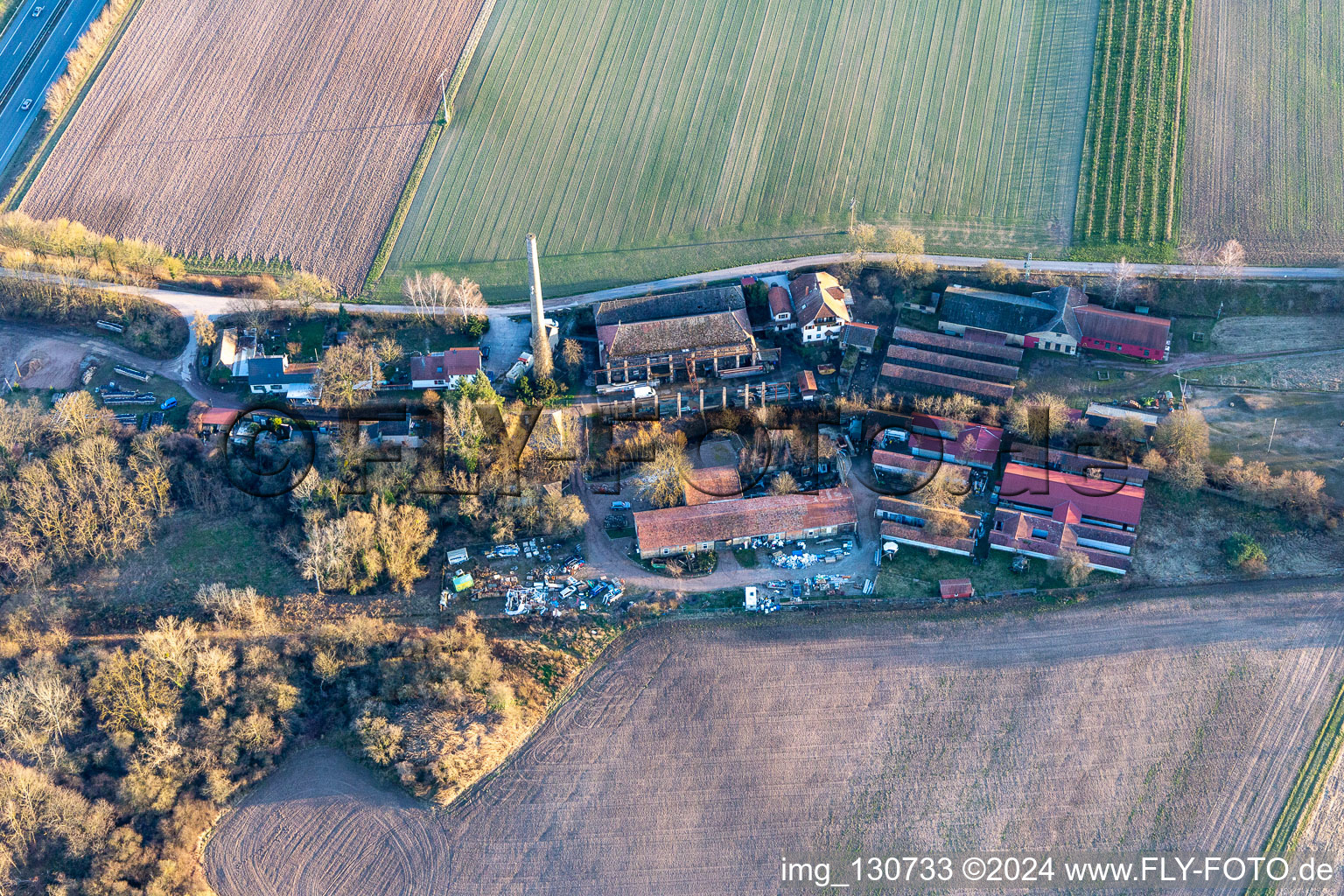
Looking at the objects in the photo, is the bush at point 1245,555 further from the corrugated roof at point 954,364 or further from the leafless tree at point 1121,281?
the leafless tree at point 1121,281

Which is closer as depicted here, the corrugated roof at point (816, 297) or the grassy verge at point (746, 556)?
the grassy verge at point (746, 556)

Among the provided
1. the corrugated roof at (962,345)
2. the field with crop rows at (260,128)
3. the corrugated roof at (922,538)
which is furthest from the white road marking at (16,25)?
the corrugated roof at (922,538)

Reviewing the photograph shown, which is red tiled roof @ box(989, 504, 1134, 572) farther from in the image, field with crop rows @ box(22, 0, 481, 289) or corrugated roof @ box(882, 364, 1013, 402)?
field with crop rows @ box(22, 0, 481, 289)

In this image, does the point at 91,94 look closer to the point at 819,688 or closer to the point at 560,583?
the point at 560,583

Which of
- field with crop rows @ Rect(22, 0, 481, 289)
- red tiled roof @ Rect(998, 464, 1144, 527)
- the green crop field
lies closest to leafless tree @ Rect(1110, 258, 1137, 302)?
the green crop field

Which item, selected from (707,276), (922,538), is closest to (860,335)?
(707,276)
